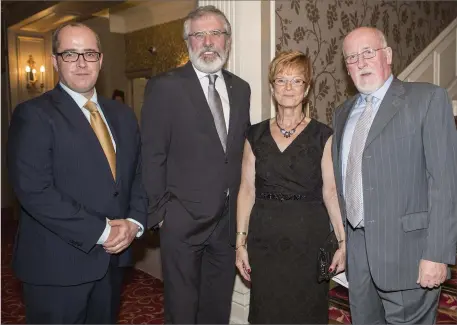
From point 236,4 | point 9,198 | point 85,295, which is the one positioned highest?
point 236,4

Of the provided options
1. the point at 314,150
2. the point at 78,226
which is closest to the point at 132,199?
the point at 78,226

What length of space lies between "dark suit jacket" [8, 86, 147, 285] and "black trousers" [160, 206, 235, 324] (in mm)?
403

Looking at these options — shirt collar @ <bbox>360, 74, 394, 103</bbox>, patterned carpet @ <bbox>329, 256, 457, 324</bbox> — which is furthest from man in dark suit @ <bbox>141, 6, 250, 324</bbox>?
patterned carpet @ <bbox>329, 256, 457, 324</bbox>

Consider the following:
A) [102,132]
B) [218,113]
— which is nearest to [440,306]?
[218,113]

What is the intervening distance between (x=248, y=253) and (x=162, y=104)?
908 mm

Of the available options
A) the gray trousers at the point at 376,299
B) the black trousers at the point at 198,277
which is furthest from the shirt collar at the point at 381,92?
the black trousers at the point at 198,277

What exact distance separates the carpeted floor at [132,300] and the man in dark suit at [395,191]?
2093mm

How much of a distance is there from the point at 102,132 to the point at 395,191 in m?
1.35

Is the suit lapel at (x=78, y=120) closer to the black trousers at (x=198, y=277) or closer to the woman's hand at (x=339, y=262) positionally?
the black trousers at (x=198, y=277)

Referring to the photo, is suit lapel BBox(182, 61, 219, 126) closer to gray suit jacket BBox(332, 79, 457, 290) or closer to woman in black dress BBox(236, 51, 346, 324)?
woman in black dress BBox(236, 51, 346, 324)

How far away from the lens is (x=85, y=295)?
2.04m

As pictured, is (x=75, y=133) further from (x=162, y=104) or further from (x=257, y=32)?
(x=257, y=32)

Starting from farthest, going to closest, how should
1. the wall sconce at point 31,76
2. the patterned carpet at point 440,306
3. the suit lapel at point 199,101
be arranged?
the wall sconce at point 31,76 < the patterned carpet at point 440,306 < the suit lapel at point 199,101

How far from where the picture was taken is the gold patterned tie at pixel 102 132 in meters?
2.10
